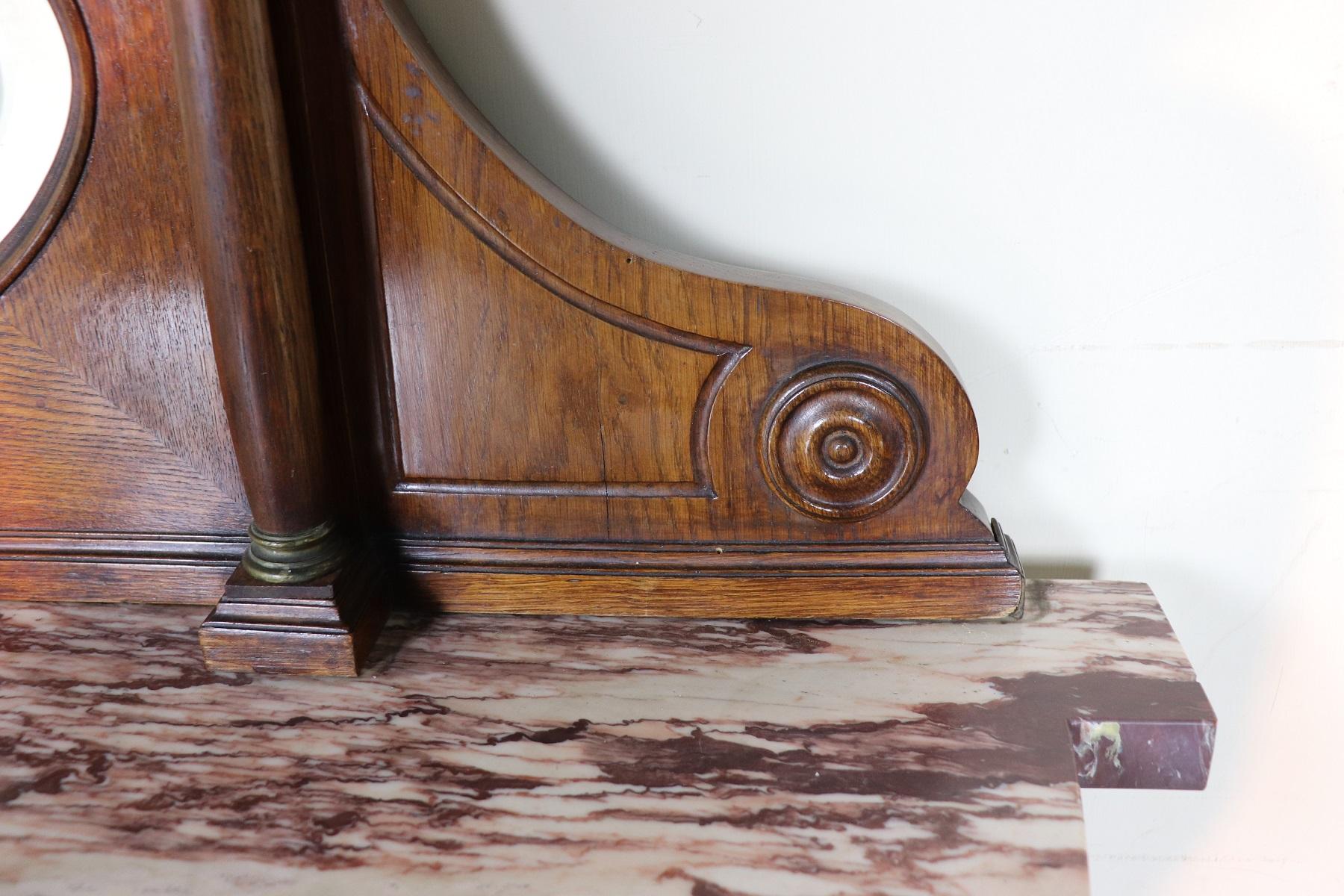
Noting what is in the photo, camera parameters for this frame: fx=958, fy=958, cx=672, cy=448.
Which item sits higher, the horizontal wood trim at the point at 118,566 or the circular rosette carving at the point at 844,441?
the circular rosette carving at the point at 844,441

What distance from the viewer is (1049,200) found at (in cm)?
91

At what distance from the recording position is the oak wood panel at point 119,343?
839 mm

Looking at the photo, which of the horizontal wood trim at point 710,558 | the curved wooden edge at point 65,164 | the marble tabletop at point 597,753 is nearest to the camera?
the marble tabletop at point 597,753

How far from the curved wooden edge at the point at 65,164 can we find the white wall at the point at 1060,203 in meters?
0.30

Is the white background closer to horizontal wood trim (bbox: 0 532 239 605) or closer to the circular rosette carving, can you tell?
the circular rosette carving

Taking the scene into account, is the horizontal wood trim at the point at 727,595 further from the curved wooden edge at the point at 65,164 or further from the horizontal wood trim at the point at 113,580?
the curved wooden edge at the point at 65,164

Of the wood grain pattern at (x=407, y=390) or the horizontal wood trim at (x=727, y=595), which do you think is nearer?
the wood grain pattern at (x=407, y=390)

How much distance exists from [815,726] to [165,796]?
531 millimetres

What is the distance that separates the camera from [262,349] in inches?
32.0

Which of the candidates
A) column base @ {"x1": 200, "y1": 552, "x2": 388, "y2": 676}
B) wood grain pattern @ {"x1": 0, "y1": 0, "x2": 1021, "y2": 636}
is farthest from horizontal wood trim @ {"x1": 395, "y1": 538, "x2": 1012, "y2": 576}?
column base @ {"x1": 200, "y1": 552, "x2": 388, "y2": 676}

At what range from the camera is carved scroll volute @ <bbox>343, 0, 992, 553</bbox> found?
0.85m

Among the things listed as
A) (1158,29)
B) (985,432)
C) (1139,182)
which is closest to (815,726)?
(985,432)

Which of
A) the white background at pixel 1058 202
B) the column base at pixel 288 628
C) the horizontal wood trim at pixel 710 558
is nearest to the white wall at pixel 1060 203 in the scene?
the white background at pixel 1058 202

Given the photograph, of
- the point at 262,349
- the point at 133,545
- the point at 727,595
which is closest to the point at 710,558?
the point at 727,595
